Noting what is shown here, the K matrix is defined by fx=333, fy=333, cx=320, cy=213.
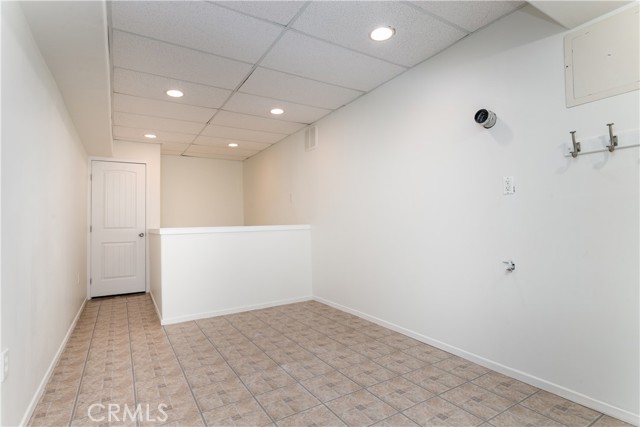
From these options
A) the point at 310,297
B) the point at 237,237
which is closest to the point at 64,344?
the point at 237,237

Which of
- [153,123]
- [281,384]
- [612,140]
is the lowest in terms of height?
[281,384]

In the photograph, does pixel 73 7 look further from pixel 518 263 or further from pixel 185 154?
pixel 185 154

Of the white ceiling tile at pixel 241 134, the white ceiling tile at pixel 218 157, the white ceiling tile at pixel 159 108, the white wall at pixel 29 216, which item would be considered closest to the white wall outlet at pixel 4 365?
the white wall at pixel 29 216

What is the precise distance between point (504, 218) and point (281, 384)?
6.23 feet

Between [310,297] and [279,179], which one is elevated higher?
[279,179]

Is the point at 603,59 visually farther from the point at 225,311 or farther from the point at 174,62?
the point at 225,311

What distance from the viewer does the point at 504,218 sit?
2.32 m

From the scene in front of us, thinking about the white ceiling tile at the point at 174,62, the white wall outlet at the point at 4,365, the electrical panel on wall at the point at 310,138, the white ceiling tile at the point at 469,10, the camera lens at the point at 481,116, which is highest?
the white ceiling tile at the point at 469,10

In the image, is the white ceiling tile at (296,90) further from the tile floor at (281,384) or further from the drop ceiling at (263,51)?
the tile floor at (281,384)

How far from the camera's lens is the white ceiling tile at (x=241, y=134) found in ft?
15.5

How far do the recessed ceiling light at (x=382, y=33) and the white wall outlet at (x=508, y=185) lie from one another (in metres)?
1.31

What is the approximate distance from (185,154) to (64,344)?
411cm

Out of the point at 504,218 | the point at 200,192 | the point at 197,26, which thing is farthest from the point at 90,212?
the point at 504,218

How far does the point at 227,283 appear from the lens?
13.1 feet
